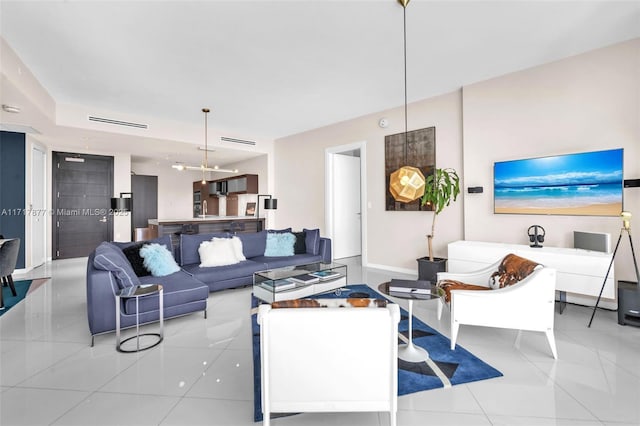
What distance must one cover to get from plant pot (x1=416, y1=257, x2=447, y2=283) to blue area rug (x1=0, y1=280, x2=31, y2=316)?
5254mm

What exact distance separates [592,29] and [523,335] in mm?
3099

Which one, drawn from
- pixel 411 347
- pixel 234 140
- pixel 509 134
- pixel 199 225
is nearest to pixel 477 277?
pixel 411 347

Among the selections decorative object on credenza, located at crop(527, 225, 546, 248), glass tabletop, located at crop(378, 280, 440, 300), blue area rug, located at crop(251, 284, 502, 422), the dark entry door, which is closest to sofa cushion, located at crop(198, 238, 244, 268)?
blue area rug, located at crop(251, 284, 502, 422)

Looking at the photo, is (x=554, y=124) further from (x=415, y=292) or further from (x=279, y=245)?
(x=279, y=245)

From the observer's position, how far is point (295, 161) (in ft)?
24.1

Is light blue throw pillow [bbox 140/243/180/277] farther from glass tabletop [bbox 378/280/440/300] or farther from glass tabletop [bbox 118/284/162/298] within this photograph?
glass tabletop [bbox 378/280/440/300]

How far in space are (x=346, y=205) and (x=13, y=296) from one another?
18.5ft

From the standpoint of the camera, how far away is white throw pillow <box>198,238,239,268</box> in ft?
13.7

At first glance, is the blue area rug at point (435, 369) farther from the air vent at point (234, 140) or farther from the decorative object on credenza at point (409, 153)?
the air vent at point (234, 140)

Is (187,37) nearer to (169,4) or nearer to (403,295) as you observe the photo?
(169,4)

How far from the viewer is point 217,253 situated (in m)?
4.25

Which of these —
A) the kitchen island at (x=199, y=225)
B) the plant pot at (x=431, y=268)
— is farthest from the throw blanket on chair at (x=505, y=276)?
the kitchen island at (x=199, y=225)

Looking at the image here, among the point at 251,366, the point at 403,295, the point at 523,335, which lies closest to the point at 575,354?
the point at 523,335

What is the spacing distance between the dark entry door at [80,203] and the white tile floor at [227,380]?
4513 millimetres
